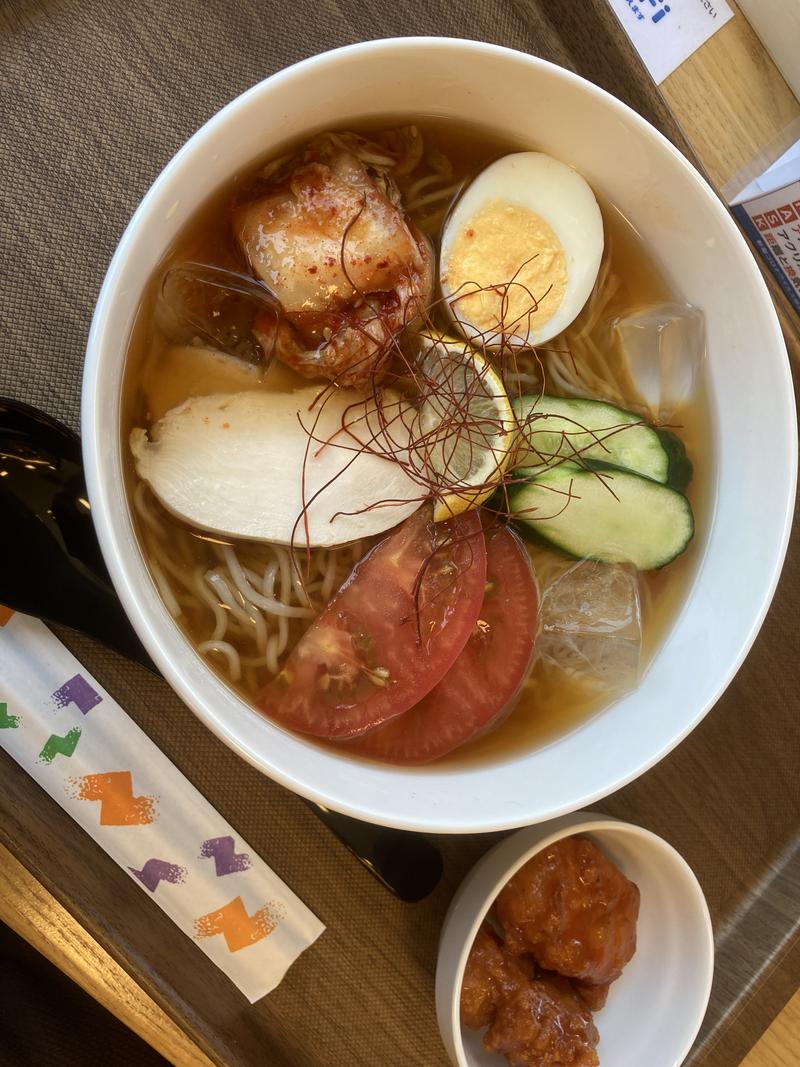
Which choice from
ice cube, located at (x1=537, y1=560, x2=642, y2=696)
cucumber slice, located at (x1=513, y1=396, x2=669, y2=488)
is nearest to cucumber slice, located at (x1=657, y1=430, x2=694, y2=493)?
cucumber slice, located at (x1=513, y1=396, x2=669, y2=488)

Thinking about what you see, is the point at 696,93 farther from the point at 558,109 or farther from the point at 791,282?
the point at 558,109

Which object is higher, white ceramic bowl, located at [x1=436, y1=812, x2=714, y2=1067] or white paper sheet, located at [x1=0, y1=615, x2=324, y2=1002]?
white paper sheet, located at [x1=0, y1=615, x2=324, y2=1002]

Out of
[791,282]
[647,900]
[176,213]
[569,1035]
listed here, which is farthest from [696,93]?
[569,1035]

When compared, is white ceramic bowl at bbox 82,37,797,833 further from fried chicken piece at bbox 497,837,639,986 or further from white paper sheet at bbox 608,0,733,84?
white paper sheet at bbox 608,0,733,84

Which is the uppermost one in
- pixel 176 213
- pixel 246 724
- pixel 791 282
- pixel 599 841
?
pixel 176 213

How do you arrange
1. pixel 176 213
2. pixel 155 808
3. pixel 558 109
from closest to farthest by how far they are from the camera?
pixel 176 213 → pixel 558 109 → pixel 155 808

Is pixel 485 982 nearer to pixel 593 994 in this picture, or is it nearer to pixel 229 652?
pixel 593 994

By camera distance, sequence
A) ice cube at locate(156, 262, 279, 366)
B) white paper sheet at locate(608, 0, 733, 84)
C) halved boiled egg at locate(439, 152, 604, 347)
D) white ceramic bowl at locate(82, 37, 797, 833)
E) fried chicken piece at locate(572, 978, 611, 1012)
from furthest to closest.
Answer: white paper sheet at locate(608, 0, 733, 84) < fried chicken piece at locate(572, 978, 611, 1012) < halved boiled egg at locate(439, 152, 604, 347) < ice cube at locate(156, 262, 279, 366) < white ceramic bowl at locate(82, 37, 797, 833)
